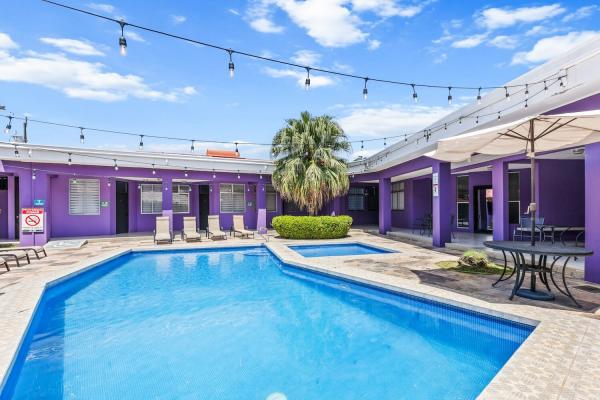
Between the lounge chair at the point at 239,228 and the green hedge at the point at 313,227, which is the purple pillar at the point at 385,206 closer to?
the green hedge at the point at 313,227

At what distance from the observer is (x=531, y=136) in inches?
196

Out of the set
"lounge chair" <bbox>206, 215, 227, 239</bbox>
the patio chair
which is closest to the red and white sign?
"lounge chair" <bbox>206, 215, 227, 239</bbox>

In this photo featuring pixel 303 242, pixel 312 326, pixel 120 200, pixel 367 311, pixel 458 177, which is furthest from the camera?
pixel 120 200

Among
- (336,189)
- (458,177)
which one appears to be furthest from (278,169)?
(458,177)

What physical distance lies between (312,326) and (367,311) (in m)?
1.05

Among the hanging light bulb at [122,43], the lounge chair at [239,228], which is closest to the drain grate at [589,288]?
the hanging light bulb at [122,43]

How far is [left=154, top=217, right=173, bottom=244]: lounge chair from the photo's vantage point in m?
12.1

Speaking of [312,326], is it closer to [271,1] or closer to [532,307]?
[532,307]

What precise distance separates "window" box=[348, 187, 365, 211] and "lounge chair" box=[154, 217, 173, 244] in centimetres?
1091

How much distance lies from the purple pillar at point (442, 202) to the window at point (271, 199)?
9.73m

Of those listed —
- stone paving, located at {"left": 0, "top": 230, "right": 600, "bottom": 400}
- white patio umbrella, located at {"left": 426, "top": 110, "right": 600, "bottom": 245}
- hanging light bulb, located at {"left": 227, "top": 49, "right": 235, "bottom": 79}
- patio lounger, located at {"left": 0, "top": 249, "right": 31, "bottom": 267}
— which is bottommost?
stone paving, located at {"left": 0, "top": 230, "right": 600, "bottom": 400}

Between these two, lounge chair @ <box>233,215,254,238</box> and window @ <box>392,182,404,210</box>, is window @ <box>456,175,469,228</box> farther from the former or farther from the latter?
lounge chair @ <box>233,215,254,238</box>

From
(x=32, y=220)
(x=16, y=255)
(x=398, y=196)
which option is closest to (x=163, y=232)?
(x=32, y=220)

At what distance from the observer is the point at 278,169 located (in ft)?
47.1
